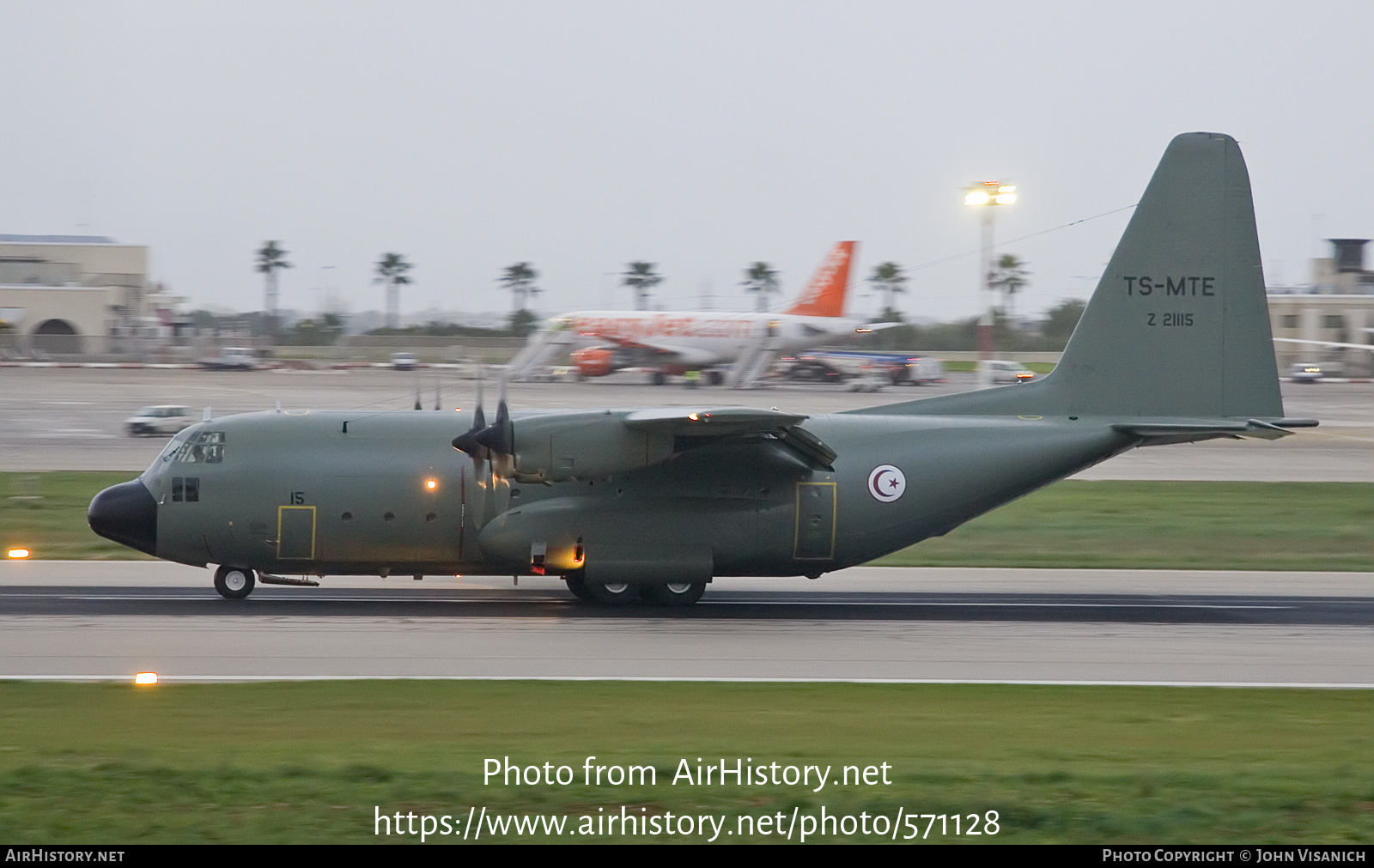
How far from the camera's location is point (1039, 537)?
24719 mm

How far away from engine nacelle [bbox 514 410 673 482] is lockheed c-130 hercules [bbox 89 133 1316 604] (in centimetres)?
3

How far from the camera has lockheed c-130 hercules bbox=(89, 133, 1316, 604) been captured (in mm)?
16531

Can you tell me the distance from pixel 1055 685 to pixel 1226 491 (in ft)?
64.1

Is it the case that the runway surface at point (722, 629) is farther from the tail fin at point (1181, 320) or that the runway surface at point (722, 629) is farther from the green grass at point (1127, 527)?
the tail fin at point (1181, 320)

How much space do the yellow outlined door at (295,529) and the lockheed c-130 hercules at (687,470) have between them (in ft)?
0.08

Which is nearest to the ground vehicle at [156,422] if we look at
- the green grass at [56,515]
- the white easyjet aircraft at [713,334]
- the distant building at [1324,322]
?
the green grass at [56,515]

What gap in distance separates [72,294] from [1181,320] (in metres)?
65.2

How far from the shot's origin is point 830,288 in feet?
170

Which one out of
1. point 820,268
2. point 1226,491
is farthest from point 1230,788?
point 820,268

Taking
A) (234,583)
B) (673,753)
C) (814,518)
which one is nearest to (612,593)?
(814,518)

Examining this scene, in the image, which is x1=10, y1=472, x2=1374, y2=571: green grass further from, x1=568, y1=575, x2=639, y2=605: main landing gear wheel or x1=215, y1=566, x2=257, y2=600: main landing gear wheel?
x1=568, y1=575, x2=639, y2=605: main landing gear wheel

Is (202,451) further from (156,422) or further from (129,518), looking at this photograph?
(156,422)

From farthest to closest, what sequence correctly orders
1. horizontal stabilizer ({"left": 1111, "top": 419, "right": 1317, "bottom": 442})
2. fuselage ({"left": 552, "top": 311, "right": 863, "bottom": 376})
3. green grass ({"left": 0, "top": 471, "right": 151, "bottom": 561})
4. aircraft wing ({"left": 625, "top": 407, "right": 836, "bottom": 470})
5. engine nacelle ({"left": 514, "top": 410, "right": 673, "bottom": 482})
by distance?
fuselage ({"left": 552, "top": 311, "right": 863, "bottom": 376})
green grass ({"left": 0, "top": 471, "right": 151, "bottom": 561})
horizontal stabilizer ({"left": 1111, "top": 419, "right": 1317, "bottom": 442})
engine nacelle ({"left": 514, "top": 410, "right": 673, "bottom": 482})
aircraft wing ({"left": 625, "top": 407, "right": 836, "bottom": 470})

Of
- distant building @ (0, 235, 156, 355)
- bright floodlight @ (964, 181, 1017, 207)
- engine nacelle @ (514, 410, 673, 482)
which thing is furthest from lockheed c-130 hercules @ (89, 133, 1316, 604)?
distant building @ (0, 235, 156, 355)
